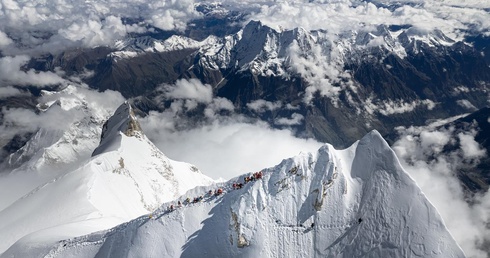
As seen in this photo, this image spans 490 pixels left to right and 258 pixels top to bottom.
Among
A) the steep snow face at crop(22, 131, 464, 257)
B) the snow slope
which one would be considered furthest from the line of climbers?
the snow slope

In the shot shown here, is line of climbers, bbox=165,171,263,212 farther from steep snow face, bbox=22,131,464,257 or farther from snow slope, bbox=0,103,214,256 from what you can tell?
snow slope, bbox=0,103,214,256

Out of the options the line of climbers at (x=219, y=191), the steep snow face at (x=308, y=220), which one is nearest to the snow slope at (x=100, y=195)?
the steep snow face at (x=308, y=220)

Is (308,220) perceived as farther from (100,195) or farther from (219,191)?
(100,195)

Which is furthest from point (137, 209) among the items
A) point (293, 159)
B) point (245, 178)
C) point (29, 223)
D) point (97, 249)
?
point (293, 159)

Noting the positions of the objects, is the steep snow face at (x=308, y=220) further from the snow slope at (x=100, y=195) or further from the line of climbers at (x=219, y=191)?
the snow slope at (x=100, y=195)

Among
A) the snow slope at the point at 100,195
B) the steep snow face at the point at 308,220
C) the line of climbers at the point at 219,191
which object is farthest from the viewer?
the snow slope at the point at 100,195

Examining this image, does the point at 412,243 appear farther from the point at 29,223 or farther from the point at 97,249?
the point at 29,223

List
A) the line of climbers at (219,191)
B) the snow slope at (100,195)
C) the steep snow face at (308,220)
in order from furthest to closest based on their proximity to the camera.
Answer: the snow slope at (100,195) < the line of climbers at (219,191) < the steep snow face at (308,220)
